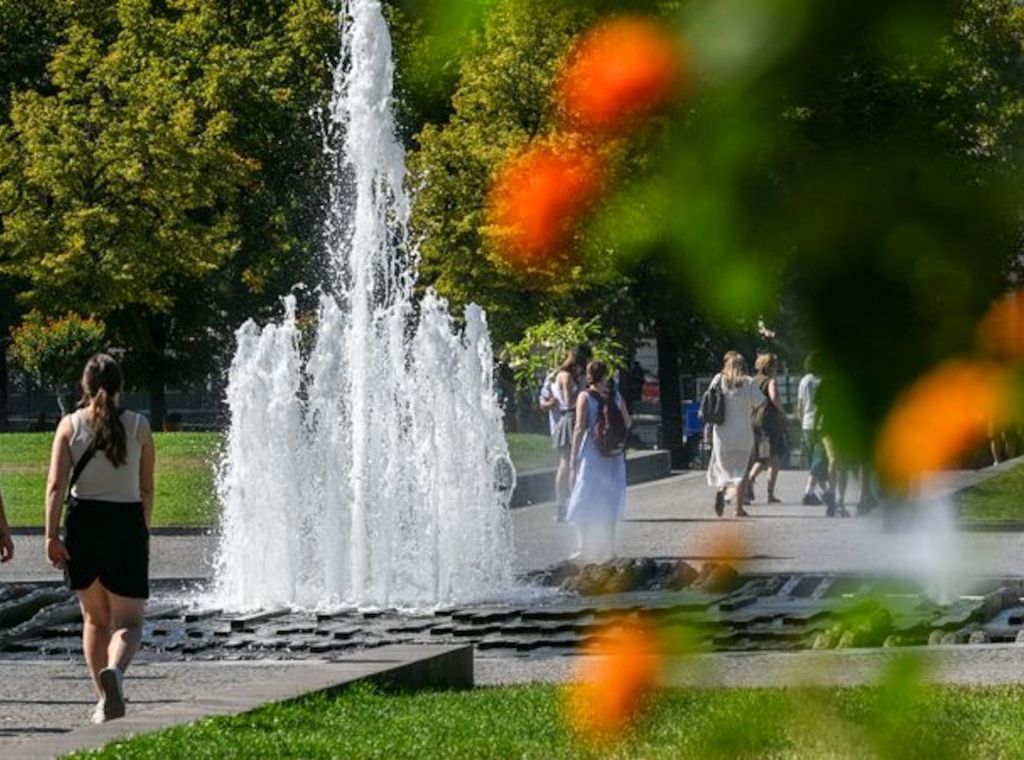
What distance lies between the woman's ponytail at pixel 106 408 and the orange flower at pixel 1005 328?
927cm

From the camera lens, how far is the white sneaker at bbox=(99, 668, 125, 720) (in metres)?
9.94

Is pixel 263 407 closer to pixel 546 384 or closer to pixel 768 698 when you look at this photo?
pixel 546 384

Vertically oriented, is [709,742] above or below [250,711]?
above

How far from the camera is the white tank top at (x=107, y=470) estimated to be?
34.7ft

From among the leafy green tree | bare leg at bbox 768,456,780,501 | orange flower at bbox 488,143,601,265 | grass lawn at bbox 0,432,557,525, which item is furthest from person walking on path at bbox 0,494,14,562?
the leafy green tree

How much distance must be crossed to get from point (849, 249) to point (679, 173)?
11 cm

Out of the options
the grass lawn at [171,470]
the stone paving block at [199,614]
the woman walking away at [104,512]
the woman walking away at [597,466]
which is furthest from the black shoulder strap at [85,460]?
the grass lawn at [171,470]

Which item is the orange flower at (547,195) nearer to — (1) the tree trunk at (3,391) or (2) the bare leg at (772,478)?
(2) the bare leg at (772,478)

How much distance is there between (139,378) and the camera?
182ft

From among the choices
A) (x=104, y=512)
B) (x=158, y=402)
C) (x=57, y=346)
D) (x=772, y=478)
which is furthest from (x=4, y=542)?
(x=158, y=402)

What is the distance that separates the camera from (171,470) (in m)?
31.4

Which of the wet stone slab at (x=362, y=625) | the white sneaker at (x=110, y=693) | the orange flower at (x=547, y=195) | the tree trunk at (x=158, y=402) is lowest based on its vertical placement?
the wet stone slab at (x=362, y=625)

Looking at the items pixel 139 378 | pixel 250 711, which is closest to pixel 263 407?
pixel 250 711

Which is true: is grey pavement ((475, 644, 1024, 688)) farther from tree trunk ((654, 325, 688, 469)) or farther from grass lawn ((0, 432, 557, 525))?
grass lawn ((0, 432, 557, 525))
